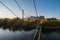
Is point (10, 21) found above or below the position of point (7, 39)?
above

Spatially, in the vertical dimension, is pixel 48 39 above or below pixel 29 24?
below

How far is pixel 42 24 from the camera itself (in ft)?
88.6

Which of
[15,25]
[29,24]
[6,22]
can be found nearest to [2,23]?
[6,22]

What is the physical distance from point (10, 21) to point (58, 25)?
38.8ft

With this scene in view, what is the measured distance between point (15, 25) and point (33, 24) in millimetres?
4306

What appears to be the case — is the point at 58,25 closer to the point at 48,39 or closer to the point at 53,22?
the point at 53,22

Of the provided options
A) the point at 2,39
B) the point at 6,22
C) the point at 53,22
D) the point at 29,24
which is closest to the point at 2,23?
the point at 6,22

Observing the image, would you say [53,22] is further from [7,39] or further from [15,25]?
[7,39]

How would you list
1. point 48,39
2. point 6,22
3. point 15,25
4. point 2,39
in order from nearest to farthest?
point 2,39
point 48,39
point 15,25
point 6,22

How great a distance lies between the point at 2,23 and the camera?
29.2m

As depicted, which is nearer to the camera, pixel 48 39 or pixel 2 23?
pixel 48 39

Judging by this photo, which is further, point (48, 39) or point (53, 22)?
point (53, 22)

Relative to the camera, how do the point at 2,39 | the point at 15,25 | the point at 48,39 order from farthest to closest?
the point at 15,25 < the point at 48,39 < the point at 2,39

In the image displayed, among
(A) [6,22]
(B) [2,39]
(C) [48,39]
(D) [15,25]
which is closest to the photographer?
(B) [2,39]
